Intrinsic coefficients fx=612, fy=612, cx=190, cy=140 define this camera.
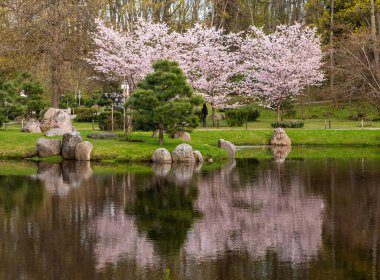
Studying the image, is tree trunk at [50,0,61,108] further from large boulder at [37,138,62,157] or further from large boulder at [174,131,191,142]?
large boulder at [37,138,62,157]

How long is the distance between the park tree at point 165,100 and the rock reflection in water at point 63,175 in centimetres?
482

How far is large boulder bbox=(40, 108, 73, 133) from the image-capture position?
42.5 m

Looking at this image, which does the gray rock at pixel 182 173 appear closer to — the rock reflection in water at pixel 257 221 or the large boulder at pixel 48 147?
the rock reflection in water at pixel 257 221

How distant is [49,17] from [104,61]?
250 inches

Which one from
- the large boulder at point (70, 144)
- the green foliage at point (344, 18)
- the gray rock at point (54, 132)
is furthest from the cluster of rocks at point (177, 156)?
the green foliage at point (344, 18)

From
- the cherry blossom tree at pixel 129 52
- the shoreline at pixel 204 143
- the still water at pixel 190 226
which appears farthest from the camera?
the cherry blossom tree at pixel 129 52

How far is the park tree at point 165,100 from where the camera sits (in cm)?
3534

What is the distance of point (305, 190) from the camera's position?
2338cm

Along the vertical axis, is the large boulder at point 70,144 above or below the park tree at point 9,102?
below

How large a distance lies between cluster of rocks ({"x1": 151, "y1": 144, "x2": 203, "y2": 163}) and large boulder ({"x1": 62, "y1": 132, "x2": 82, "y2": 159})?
477 centimetres

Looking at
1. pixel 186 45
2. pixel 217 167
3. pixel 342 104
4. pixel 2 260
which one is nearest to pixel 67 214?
pixel 2 260

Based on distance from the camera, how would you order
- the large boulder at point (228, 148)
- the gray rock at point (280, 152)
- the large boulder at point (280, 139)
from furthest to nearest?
the large boulder at point (280, 139)
the large boulder at point (228, 148)
the gray rock at point (280, 152)

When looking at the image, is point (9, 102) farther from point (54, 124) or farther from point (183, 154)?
point (183, 154)

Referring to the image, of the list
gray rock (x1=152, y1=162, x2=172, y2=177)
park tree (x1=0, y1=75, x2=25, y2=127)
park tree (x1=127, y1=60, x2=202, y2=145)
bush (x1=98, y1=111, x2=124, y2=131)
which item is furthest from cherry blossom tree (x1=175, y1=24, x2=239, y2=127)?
gray rock (x1=152, y1=162, x2=172, y2=177)
